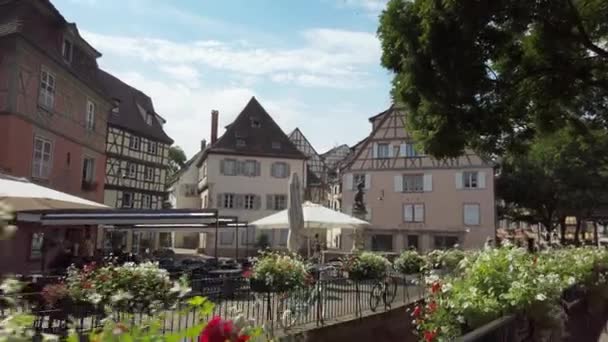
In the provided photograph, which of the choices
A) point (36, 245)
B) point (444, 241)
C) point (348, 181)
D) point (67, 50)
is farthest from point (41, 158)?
point (444, 241)

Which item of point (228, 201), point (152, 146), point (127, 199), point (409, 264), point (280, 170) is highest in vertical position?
point (152, 146)

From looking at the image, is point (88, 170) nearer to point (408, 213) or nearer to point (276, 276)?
point (276, 276)

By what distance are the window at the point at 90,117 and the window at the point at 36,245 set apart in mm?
6219

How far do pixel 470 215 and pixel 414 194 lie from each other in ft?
14.3

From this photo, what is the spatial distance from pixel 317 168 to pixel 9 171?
143 ft

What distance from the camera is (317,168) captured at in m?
61.0

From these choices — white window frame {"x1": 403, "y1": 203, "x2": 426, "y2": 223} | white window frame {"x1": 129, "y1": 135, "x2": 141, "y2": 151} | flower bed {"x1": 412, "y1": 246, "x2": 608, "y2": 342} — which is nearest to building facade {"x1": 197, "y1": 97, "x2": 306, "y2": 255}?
white window frame {"x1": 129, "y1": 135, "x2": 141, "y2": 151}

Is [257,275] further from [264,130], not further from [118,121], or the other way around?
[264,130]

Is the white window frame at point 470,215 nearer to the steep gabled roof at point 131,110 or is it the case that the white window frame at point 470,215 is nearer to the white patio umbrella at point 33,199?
the steep gabled roof at point 131,110

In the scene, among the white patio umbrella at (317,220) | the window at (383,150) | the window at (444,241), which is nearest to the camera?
the white patio umbrella at (317,220)

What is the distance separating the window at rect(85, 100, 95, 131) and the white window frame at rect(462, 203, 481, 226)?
1054 inches

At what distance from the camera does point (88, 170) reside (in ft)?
85.8

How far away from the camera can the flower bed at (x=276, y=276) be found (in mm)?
8969

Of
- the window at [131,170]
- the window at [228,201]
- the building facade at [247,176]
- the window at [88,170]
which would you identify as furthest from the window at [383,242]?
the window at [88,170]
